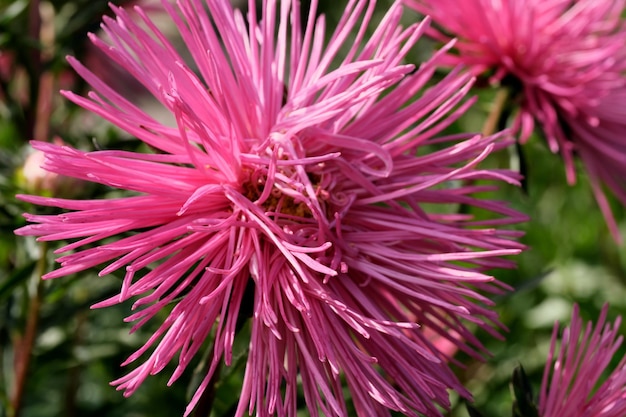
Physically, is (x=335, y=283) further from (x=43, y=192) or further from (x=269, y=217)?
(x=43, y=192)

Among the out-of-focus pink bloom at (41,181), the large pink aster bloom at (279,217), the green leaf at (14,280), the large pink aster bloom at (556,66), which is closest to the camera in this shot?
the large pink aster bloom at (279,217)

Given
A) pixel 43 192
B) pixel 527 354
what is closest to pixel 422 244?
pixel 43 192

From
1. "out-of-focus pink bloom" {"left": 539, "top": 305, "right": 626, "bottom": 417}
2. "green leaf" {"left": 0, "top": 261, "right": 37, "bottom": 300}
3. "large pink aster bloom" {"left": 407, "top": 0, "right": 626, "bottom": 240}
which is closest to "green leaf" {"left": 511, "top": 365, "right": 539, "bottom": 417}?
"out-of-focus pink bloom" {"left": 539, "top": 305, "right": 626, "bottom": 417}

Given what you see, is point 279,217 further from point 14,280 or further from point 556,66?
point 556,66

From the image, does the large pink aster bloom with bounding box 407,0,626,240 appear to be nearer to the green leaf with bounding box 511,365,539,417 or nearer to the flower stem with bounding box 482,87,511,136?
the flower stem with bounding box 482,87,511,136

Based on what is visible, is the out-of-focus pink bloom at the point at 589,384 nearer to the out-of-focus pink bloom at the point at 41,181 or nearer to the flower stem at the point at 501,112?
the flower stem at the point at 501,112

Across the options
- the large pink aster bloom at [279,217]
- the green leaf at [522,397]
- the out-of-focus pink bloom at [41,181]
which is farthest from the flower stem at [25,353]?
the green leaf at [522,397]

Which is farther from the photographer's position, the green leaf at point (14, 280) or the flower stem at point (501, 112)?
the flower stem at point (501, 112)
